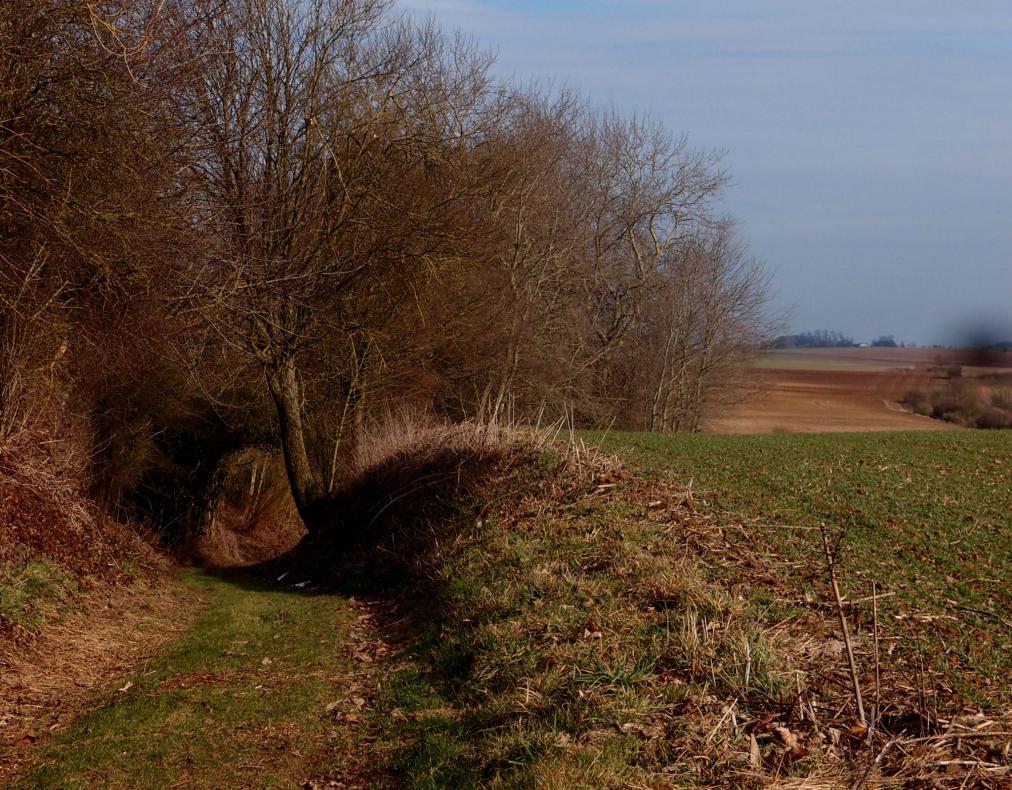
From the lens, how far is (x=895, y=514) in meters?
11.5

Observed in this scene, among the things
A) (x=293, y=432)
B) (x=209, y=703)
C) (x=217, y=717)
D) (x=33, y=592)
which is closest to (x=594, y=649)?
(x=217, y=717)

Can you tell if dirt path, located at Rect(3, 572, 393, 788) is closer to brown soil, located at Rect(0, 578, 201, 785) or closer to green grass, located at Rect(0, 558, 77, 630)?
brown soil, located at Rect(0, 578, 201, 785)

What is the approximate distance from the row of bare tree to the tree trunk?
1.9 inches

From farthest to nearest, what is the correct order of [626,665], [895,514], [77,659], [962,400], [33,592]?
1. [962,400]
2. [895,514]
3. [33,592]
4. [77,659]
5. [626,665]

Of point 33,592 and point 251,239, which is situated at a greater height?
point 251,239

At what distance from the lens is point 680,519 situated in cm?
1014

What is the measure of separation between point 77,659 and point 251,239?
27.0 ft

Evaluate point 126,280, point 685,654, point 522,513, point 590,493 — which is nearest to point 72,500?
point 126,280

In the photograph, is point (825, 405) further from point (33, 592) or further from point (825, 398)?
point (33, 592)

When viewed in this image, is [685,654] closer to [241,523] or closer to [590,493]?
[590,493]

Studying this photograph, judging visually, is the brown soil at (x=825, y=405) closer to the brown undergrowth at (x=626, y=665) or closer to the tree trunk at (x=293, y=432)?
the brown undergrowth at (x=626, y=665)

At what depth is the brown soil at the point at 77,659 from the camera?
255 inches

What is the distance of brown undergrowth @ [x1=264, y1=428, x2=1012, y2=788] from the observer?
16.4ft

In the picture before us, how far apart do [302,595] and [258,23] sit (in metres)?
9.75
